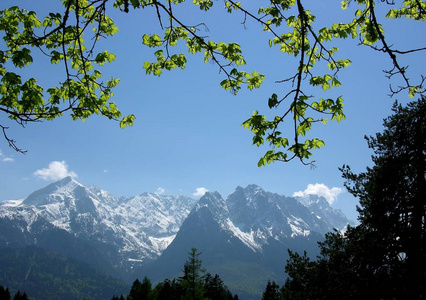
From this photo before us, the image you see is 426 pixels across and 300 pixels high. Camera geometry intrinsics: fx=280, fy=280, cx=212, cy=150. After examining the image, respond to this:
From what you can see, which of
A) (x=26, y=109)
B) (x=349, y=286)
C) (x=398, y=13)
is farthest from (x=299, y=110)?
(x=349, y=286)

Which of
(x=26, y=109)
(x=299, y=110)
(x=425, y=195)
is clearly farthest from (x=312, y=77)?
(x=425, y=195)

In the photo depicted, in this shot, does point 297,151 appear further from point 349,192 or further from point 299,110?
point 349,192

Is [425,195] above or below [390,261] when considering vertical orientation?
above

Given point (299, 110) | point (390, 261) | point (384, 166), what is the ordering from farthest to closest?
point (384, 166), point (390, 261), point (299, 110)

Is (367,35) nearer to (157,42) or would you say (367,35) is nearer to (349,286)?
(157,42)

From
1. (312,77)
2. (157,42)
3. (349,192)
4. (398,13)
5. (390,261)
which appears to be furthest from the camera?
(349,192)

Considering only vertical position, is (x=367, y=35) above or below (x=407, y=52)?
above

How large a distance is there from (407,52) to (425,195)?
472 inches

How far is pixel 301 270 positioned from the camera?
14.9 m

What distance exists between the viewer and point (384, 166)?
14.7m

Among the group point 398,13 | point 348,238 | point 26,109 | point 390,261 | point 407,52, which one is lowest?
point 390,261

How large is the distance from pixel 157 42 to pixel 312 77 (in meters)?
3.75

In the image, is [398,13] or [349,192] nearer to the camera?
[398,13]

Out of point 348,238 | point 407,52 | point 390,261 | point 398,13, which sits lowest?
point 390,261
